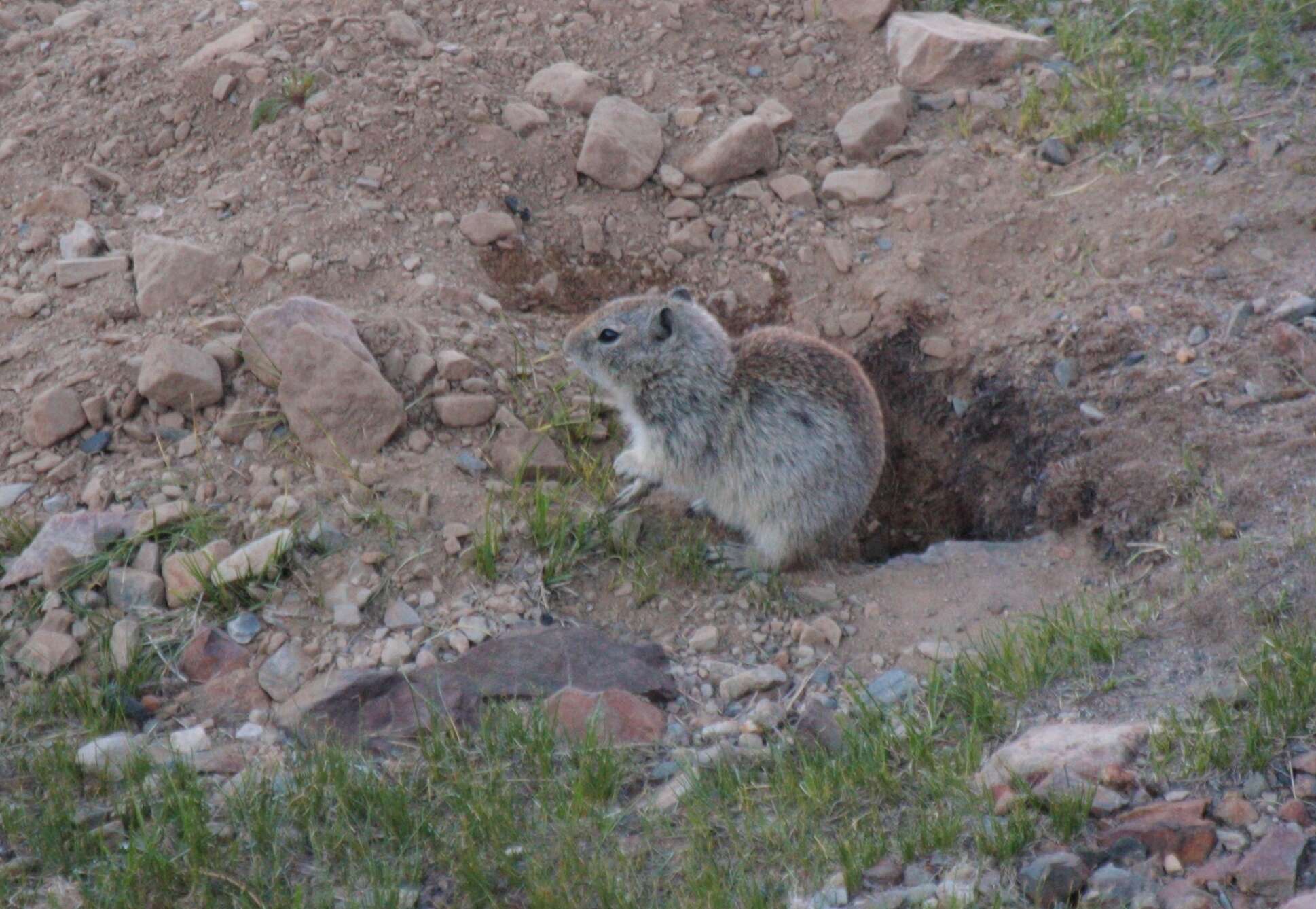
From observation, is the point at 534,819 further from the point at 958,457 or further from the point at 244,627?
the point at 958,457

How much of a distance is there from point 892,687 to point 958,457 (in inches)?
84.9

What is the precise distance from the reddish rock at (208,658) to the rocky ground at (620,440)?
1 centimetres

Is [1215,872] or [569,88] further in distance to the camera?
[569,88]

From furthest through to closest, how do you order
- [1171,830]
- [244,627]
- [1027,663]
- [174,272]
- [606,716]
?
[174,272] < [244,627] < [606,716] < [1027,663] < [1171,830]

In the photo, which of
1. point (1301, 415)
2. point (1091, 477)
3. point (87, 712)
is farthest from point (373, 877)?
point (1301, 415)

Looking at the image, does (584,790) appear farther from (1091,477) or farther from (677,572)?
(1091,477)

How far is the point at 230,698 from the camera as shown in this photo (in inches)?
193

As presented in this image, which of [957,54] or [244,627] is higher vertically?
[957,54]

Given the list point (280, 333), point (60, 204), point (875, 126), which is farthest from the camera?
point (875, 126)

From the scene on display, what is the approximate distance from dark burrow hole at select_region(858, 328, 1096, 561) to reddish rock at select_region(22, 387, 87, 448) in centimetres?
392

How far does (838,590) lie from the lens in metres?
5.72

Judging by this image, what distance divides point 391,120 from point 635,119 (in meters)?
1.38

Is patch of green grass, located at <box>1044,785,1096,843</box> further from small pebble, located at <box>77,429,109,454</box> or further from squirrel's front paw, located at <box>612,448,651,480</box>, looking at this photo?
small pebble, located at <box>77,429,109,454</box>

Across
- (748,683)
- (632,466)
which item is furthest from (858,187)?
(748,683)
